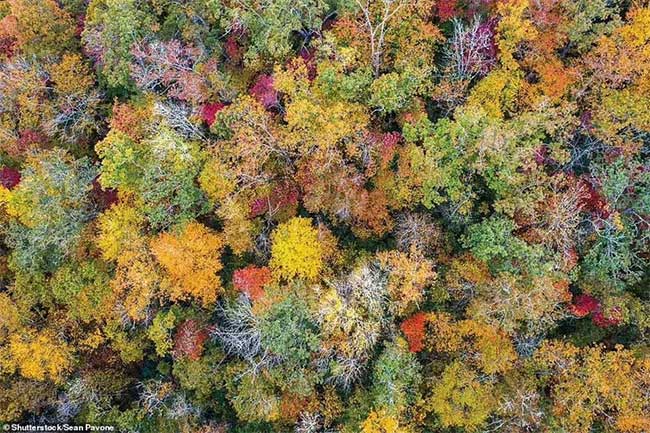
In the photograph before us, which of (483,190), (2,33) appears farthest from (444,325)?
(2,33)

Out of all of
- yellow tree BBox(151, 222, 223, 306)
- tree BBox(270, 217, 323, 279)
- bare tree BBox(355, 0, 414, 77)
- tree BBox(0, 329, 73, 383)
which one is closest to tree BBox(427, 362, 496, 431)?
tree BBox(270, 217, 323, 279)

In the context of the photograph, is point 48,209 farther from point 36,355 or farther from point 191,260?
point 191,260

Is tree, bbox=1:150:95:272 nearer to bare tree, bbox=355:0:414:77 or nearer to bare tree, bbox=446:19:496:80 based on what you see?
bare tree, bbox=355:0:414:77

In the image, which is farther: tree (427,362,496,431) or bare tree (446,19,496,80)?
tree (427,362,496,431)

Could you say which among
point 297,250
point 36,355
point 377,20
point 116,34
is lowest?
point 36,355

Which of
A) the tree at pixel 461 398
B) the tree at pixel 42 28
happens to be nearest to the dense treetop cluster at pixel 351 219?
the tree at pixel 461 398

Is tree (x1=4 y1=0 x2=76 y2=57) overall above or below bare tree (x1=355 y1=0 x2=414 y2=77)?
below

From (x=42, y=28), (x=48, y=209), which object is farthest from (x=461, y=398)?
(x=42, y=28)

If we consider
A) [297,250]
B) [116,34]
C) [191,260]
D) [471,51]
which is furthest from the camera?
[116,34]

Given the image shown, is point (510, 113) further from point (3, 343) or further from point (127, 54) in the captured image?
point (3, 343)

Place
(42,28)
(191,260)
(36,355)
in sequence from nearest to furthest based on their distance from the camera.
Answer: (191,260) < (36,355) < (42,28)
